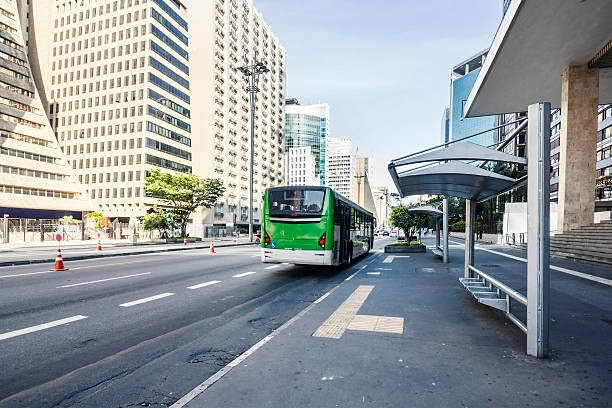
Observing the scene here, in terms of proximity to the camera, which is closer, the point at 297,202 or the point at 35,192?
the point at 297,202

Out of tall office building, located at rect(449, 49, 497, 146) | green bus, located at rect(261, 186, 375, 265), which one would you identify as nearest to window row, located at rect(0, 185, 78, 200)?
green bus, located at rect(261, 186, 375, 265)

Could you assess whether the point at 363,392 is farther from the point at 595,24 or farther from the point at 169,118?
the point at 169,118

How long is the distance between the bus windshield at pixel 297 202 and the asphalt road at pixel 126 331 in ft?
7.76

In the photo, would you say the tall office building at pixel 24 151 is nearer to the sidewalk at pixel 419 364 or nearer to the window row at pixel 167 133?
the window row at pixel 167 133

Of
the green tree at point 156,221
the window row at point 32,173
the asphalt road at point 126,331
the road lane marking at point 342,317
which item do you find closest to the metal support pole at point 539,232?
the road lane marking at point 342,317

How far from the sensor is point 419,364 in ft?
13.3

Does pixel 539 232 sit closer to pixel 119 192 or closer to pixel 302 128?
pixel 119 192

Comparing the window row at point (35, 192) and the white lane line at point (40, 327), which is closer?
the white lane line at point (40, 327)

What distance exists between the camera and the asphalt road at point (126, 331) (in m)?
3.62

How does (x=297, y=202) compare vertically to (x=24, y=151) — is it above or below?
below

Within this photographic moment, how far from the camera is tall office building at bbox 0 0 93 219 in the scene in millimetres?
49625

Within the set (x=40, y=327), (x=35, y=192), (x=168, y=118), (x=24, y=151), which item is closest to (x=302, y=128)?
(x=168, y=118)

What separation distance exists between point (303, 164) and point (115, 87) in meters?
92.2

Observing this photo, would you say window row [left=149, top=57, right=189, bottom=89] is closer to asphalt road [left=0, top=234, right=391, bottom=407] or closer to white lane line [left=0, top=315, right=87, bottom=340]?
asphalt road [left=0, top=234, right=391, bottom=407]
